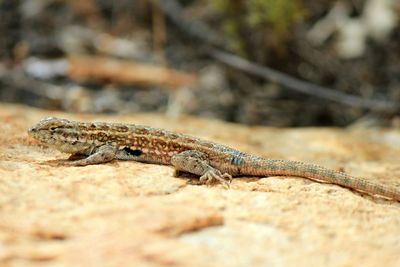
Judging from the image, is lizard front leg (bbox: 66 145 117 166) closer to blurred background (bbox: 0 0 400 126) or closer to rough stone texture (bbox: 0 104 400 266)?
rough stone texture (bbox: 0 104 400 266)

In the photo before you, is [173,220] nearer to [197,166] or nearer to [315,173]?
[197,166]

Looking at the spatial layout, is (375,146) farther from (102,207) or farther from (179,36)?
(179,36)

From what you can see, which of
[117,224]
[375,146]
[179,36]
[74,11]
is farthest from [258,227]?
[74,11]

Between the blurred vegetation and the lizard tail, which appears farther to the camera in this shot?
the blurred vegetation

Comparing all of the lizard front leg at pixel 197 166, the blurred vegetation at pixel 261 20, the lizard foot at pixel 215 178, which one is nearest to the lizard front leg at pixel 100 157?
the lizard front leg at pixel 197 166

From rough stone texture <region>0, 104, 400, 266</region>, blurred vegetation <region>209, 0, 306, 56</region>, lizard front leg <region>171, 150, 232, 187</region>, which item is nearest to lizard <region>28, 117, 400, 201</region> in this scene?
lizard front leg <region>171, 150, 232, 187</region>

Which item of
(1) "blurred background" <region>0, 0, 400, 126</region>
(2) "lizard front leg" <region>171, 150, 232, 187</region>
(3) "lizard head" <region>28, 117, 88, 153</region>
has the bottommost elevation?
(2) "lizard front leg" <region>171, 150, 232, 187</region>
